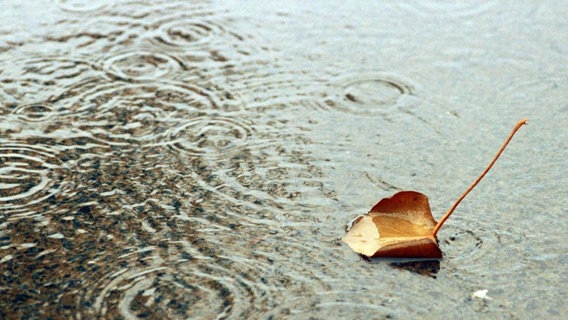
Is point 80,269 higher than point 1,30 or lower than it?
lower

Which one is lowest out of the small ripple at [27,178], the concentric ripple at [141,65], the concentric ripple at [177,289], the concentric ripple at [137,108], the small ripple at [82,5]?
the concentric ripple at [177,289]

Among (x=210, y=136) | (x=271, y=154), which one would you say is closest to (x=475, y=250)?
(x=271, y=154)

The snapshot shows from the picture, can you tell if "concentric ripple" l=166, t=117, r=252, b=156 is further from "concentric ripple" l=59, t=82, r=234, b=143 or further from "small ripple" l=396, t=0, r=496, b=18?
"small ripple" l=396, t=0, r=496, b=18

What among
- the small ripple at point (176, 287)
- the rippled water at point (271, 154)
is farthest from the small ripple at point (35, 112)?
the small ripple at point (176, 287)

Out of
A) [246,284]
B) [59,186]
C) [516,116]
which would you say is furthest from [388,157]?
[59,186]

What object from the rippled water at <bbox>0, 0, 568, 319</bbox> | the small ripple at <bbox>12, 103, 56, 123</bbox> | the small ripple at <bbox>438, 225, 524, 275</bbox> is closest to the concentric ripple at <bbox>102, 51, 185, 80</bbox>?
the rippled water at <bbox>0, 0, 568, 319</bbox>

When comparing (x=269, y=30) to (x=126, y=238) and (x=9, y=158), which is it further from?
(x=126, y=238)

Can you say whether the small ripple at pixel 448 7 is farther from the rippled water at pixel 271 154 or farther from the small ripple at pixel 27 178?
the small ripple at pixel 27 178
